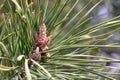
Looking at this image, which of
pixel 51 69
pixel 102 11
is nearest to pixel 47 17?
pixel 51 69

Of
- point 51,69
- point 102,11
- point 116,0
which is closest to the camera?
point 51,69

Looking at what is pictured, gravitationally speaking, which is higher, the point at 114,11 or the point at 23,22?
the point at 114,11

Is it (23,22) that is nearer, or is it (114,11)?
(23,22)

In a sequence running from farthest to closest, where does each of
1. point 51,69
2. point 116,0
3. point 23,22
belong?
1. point 116,0
2. point 51,69
3. point 23,22

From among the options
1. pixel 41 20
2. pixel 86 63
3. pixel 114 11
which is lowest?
pixel 86 63

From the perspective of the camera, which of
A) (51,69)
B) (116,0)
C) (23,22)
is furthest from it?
(116,0)

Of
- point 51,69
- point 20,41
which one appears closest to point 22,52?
point 20,41

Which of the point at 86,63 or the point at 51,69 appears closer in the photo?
the point at 86,63

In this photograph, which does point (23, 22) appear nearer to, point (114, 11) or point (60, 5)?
point (60, 5)

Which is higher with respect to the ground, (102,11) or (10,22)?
(102,11)

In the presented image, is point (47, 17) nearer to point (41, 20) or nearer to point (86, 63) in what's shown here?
point (41, 20)
